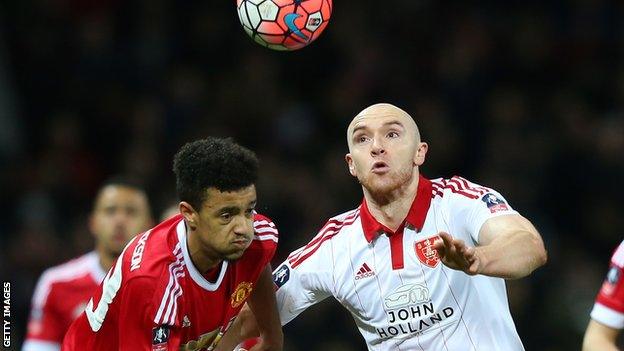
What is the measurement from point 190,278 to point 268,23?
145 centimetres

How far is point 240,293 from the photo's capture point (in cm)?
546

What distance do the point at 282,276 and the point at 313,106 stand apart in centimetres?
568

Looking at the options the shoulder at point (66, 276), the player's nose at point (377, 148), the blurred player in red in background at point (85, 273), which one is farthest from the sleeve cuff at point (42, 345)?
the player's nose at point (377, 148)

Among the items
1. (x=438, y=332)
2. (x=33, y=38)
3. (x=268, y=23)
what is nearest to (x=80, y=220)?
(x=33, y=38)

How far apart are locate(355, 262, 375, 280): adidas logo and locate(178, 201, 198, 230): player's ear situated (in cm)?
82

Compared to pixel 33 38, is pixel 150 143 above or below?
below

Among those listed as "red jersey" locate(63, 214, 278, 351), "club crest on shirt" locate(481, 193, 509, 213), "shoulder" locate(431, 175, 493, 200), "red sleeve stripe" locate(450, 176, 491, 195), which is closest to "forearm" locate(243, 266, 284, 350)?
"red jersey" locate(63, 214, 278, 351)

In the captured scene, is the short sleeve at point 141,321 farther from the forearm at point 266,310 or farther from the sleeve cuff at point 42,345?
the sleeve cuff at point 42,345

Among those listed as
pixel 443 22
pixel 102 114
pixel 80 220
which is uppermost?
pixel 443 22

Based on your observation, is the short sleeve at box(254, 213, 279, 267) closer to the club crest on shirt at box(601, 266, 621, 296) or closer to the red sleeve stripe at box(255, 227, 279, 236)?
the red sleeve stripe at box(255, 227, 279, 236)

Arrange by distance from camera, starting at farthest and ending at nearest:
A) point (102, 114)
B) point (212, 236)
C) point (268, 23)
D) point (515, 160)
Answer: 1. point (102, 114)
2. point (515, 160)
3. point (268, 23)
4. point (212, 236)

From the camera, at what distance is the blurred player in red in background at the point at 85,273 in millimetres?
7625

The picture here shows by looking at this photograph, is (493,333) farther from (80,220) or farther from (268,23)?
(80,220)

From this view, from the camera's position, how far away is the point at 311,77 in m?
11.5
